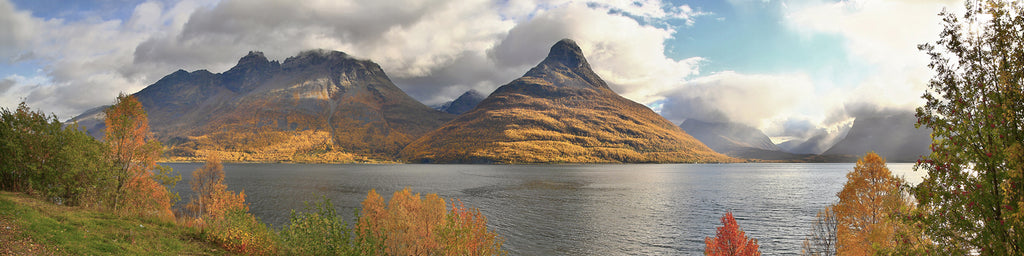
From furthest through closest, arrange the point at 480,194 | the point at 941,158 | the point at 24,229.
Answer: the point at 480,194, the point at 24,229, the point at 941,158

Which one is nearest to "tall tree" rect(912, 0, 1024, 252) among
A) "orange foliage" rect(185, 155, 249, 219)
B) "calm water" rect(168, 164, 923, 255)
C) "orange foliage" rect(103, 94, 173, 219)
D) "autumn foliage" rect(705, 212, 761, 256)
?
"autumn foliage" rect(705, 212, 761, 256)

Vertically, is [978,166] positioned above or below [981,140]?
below

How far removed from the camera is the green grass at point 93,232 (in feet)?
49.2

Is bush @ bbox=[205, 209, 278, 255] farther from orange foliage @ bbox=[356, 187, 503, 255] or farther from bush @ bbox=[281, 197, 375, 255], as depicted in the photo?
orange foliage @ bbox=[356, 187, 503, 255]

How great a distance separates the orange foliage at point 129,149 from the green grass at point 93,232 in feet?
16.0

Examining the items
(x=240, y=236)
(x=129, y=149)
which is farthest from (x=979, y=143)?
(x=129, y=149)

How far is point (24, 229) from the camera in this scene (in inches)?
589

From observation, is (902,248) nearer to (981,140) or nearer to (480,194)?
(981,140)

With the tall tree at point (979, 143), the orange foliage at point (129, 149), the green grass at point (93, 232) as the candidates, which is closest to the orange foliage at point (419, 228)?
the green grass at point (93, 232)

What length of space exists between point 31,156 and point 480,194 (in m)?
72.8

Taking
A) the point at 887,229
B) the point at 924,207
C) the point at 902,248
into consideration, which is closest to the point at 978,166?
the point at 924,207

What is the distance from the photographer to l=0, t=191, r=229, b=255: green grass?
15.0m

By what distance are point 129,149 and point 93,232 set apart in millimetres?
13387

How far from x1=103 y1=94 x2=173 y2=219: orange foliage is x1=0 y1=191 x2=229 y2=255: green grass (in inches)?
192
